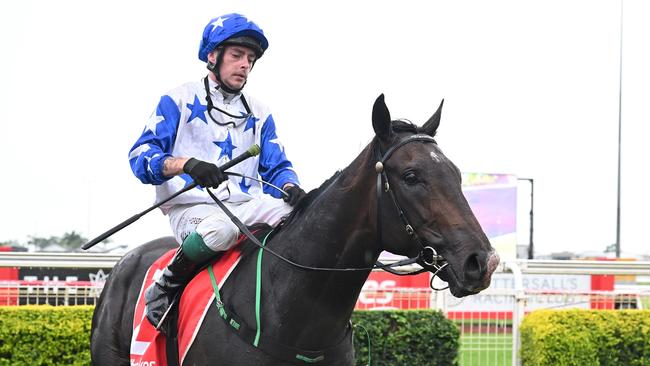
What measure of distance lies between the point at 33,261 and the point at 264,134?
371 centimetres

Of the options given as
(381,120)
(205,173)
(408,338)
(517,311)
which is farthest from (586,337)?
(205,173)

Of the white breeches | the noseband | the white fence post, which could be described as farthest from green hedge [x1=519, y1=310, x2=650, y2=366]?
the noseband

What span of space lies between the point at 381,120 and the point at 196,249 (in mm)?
1011

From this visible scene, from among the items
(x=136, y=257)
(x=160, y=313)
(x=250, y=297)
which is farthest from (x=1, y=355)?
(x=250, y=297)

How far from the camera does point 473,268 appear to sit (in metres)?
2.87

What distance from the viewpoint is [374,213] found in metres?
3.23

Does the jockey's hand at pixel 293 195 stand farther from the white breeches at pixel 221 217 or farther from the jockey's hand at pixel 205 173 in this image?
the jockey's hand at pixel 205 173

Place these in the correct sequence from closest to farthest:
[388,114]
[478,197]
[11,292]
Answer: [388,114], [11,292], [478,197]

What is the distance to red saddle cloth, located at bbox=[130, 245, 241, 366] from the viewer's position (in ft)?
11.8

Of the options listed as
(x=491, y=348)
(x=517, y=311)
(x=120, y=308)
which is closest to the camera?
(x=120, y=308)

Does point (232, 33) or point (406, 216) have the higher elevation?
point (232, 33)

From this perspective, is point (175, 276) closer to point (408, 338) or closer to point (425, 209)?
point (425, 209)

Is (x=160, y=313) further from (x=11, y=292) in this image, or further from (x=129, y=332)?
(x=11, y=292)

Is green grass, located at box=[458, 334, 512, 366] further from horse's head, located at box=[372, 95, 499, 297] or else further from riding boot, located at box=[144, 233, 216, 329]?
horse's head, located at box=[372, 95, 499, 297]
